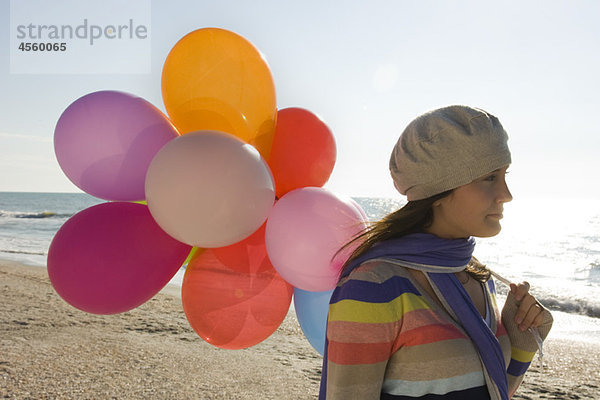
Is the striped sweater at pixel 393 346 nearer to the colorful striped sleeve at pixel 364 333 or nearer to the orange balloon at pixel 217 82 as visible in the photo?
the colorful striped sleeve at pixel 364 333

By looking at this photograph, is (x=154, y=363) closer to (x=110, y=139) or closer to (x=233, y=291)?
(x=233, y=291)

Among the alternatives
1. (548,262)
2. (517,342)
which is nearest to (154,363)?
(517,342)

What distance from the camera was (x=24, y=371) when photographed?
3.95m

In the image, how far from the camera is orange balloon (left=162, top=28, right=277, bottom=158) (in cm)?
185

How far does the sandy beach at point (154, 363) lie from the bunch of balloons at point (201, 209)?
2244 millimetres

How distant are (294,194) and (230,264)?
379 mm

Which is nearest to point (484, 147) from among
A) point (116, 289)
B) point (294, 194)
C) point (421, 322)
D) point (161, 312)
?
point (421, 322)

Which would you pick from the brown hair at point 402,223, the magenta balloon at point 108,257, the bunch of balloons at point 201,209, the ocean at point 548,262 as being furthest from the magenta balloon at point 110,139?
the ocean at point 548,262

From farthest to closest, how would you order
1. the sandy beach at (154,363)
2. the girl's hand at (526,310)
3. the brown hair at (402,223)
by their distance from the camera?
1. the sandy beach at (154,363)
2. the girl's hand at (526,310)
3. the brown hair at (402,223)

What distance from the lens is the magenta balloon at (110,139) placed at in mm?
1806

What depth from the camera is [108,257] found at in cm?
173

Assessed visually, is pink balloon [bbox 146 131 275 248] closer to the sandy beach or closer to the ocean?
the ocean

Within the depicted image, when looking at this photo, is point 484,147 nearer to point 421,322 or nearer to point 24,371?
point 421,322

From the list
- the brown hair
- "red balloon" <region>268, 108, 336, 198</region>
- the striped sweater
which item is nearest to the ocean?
"red balloon" <region>268, 108, 336, 198</region>
